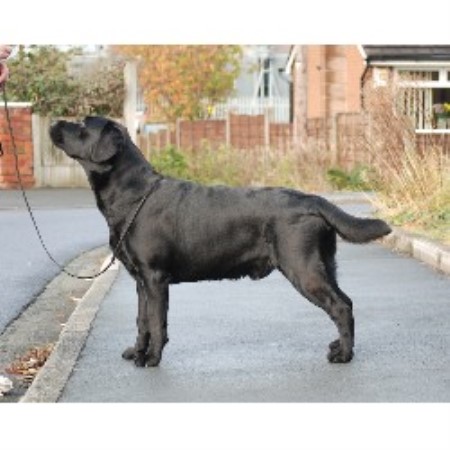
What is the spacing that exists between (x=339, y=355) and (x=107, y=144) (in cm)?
148

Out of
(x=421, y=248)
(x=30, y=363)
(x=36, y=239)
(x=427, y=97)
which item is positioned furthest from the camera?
(x=427, y=97)

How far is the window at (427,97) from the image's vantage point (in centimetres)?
1797

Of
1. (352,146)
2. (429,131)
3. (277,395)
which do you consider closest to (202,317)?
(277,395)

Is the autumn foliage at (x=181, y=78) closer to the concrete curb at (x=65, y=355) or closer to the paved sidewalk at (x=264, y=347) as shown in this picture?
the paved sidewalk at (x=264, y=347)

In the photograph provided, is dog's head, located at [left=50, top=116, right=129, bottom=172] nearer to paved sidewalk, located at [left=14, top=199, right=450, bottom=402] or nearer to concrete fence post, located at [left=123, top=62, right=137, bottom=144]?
paved sidewalk, located at [left=14, top=199, right=450, bottom=402]

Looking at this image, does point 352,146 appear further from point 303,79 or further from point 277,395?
point 277,395

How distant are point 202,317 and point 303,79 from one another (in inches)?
867

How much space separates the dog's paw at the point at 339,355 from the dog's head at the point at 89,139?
55.1 inches

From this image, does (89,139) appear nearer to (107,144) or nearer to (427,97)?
(107,144)

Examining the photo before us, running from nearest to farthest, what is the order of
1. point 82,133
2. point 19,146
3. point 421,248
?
point 82,133
point 421,248
point 19,146

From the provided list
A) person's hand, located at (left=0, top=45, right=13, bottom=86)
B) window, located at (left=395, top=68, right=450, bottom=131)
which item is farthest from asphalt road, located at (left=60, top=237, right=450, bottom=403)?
window, located at (left=395, top=68, right=450, bottom=131)

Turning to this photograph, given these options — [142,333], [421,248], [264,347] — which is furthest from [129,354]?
[421,248]

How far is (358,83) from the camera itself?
3325 cm
